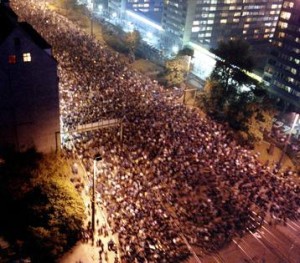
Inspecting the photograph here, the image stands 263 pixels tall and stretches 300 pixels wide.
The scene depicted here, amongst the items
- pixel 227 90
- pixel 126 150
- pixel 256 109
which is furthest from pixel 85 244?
pixel 227 90

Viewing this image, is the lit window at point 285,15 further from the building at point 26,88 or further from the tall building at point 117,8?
the tall building at point 117,8

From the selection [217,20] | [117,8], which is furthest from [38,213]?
[117,8]

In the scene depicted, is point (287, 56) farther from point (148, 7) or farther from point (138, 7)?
point (148, 7)

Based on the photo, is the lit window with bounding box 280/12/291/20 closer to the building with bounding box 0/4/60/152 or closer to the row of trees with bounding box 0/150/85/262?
the building with bounding box 0/4/60/152

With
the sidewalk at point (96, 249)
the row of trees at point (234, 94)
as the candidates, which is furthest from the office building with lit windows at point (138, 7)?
the sidewalk at point (96, 249)

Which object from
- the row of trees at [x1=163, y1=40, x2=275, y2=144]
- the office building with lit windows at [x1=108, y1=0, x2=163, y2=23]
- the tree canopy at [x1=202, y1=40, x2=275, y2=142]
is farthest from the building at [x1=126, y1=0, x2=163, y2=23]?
the tree canopy at [x1=202, y1=40, x2=275, y2=142]

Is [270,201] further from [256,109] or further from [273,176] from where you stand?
[256,109]
